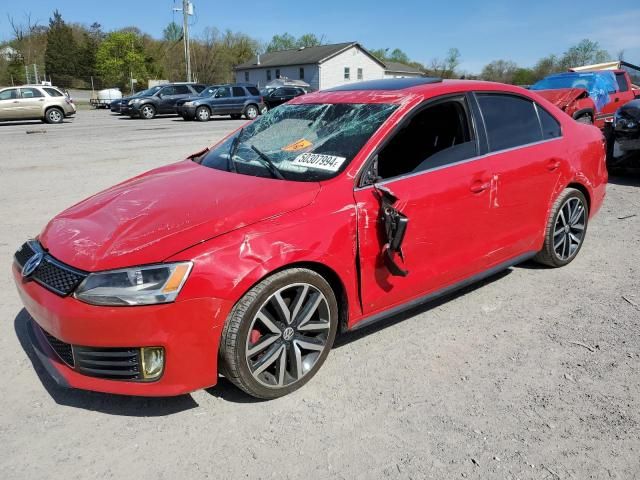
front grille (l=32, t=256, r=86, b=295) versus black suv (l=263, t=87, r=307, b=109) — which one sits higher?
black suv (l=263, t=87, r=307, b=109)

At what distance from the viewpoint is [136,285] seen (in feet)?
7.95

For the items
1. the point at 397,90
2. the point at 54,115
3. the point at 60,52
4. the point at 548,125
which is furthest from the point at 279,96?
the point at 60,52

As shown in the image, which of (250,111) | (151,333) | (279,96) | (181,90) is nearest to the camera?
(151,333)

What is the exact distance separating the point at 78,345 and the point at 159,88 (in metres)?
26.3

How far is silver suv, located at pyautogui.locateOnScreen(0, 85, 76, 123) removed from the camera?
21.9m

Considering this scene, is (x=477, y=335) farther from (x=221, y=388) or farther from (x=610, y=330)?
(x=221, y=388)

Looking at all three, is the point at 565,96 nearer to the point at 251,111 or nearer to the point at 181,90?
the point at 251,111

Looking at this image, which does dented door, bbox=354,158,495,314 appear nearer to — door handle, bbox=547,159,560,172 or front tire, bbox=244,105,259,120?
door handle, bbox=547,159,560,172

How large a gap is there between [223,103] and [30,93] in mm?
8225

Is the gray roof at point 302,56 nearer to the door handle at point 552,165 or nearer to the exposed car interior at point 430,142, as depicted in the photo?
the door handle at point 552,165

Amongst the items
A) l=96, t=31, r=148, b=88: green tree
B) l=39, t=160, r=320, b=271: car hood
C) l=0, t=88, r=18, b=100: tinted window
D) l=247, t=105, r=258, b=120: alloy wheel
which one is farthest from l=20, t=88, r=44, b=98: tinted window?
l=96, t=31, r=148, b=88: green tree

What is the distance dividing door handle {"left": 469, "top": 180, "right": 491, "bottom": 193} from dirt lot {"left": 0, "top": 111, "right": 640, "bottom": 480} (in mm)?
925

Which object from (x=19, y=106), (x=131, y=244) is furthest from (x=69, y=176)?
(x=19, y=106)

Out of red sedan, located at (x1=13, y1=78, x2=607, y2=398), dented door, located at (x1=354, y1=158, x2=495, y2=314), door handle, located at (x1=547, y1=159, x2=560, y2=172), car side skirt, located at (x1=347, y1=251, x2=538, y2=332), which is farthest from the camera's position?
door handle, located at (x1=547, y1=159, x2=560, y2=172)
